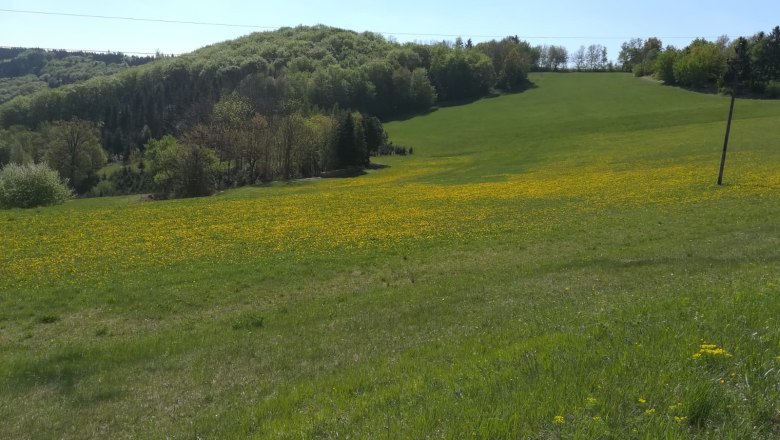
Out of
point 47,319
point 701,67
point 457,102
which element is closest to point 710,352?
point 47,319

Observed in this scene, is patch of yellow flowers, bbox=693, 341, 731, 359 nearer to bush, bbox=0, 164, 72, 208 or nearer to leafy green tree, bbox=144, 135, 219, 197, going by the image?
bush, bbox=0, 164, 72, 208

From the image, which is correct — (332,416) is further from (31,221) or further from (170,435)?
(31,221)

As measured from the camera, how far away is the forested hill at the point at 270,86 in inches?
6024

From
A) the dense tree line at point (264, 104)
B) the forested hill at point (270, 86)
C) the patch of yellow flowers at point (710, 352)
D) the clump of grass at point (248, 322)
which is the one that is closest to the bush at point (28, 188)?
the dense tree line at point (264, 104)

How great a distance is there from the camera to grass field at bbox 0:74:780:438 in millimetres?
5523

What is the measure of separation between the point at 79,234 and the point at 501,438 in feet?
95.8

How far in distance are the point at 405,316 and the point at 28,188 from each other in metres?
54.4

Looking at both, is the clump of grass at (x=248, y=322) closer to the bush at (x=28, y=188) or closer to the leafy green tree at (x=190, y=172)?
the bush at (x=28, y=188)

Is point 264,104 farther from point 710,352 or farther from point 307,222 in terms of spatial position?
point 710,352

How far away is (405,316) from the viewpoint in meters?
13.8

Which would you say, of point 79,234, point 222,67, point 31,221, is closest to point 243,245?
point 79,234

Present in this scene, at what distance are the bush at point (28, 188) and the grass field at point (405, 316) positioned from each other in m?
18.4

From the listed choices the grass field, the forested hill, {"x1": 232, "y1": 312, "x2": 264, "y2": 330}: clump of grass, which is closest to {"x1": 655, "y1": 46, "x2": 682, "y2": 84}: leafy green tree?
the forested hill

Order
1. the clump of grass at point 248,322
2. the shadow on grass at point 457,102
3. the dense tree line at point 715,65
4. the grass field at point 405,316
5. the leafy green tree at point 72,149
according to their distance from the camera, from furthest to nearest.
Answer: the shadow on grass at point 457,102 → the dense tree line at point 715,65 → the leafy green tree at point 72,149 → the clump of grass at point 248,322 → the grass field at point 405,316
